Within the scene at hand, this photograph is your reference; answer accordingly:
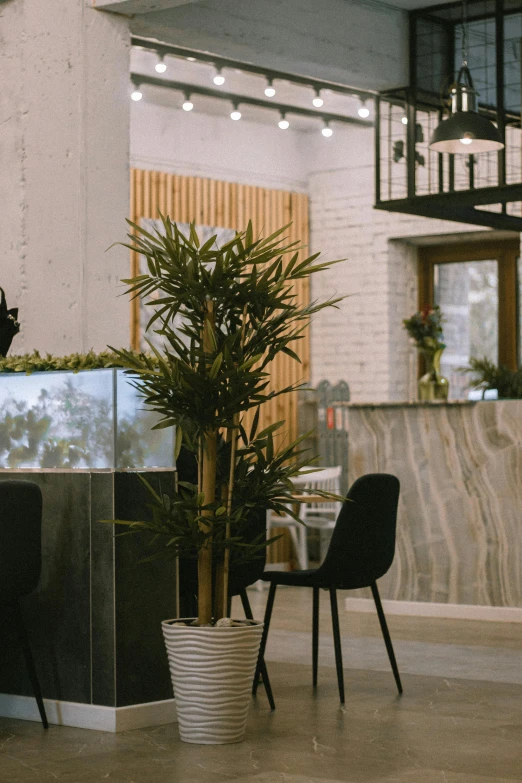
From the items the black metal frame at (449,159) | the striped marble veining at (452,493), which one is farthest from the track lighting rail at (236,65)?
the striped marble veining at (452,493)

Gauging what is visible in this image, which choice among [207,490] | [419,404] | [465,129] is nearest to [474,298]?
[419,404]

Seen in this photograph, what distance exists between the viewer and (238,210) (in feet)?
33.9

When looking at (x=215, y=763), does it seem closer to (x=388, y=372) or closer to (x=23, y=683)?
(x=23, y=683)

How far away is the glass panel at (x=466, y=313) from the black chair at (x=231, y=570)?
546 centimetres

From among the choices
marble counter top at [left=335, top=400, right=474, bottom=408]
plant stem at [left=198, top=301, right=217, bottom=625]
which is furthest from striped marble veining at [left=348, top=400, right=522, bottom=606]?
plant stem at [left=198, top=301, right=217, bottom=625]

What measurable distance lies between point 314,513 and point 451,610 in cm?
283

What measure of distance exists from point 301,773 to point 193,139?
6.94m

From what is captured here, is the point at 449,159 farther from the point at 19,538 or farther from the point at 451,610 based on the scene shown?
the point at 19,538

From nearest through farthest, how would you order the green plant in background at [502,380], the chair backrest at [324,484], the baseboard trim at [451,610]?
1. the baseboard trim at [451,610]
2. the green plant in background at [502,380]
3. the chair backrest at [324,484]

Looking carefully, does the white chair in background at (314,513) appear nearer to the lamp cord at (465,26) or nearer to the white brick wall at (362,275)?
the white brick wall at (362,275)

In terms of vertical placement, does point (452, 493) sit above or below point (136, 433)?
below

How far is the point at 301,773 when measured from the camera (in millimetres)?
3865

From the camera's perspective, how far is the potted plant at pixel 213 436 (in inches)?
170

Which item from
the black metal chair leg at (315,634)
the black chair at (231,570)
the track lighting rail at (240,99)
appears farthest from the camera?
the track lighting rail at (240,99)
